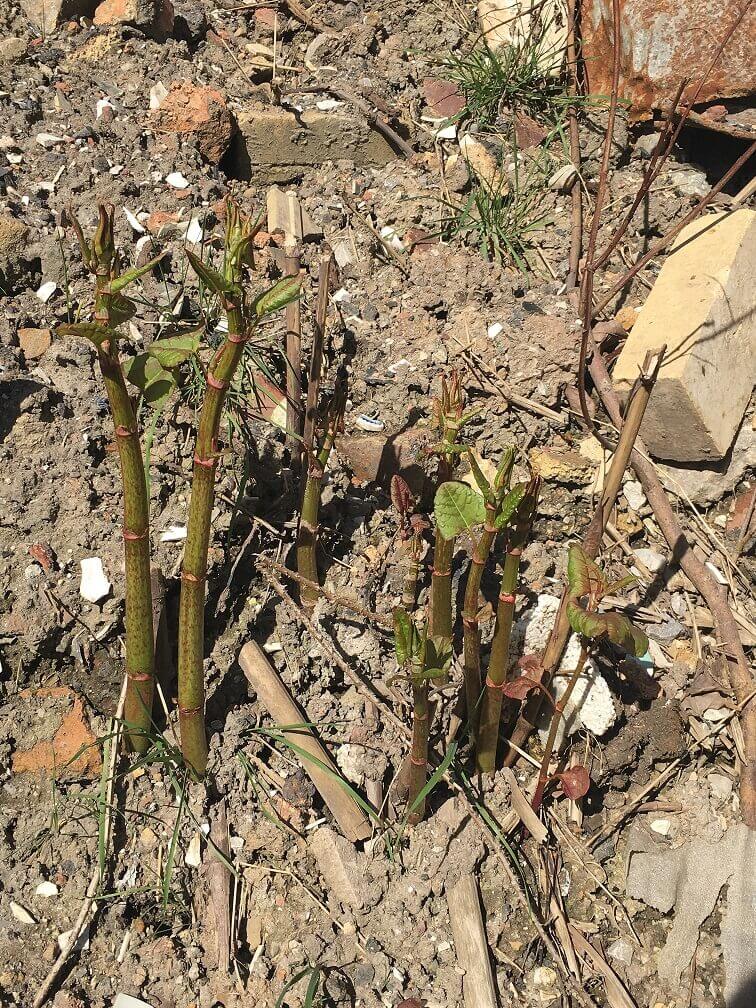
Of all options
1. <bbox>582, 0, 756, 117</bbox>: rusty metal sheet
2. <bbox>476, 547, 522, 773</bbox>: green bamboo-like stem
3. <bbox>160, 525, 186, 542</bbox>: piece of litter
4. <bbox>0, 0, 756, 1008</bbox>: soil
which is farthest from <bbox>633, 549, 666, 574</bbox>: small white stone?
<bbox>582, 0, 756, 117</bbox>: rusty metal sheet

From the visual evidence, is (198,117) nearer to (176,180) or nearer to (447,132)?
(176,180)

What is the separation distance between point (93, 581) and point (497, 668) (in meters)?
1.01

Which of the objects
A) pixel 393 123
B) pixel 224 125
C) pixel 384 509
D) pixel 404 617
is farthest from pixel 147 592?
pixel 393 123

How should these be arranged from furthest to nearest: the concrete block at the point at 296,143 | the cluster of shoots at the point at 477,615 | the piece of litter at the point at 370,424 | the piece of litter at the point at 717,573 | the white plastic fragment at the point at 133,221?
the concrete block at the point at 296,143 < the white plastic fragment at the point at 133,221 < the piece of litter at the point at 370,424 < the piece of litter at the point at 717,573 < the cluster of shoots at the point at 477,615

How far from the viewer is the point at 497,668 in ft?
6.22

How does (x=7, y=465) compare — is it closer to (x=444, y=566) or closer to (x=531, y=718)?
(x=444, y=566)

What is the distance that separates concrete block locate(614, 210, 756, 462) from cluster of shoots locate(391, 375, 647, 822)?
646mm

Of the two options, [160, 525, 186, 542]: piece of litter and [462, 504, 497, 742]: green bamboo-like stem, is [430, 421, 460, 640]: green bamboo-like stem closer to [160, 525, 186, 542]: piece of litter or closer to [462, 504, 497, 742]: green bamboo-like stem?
[462, 504, 497, 742]: green bamboo-like stem

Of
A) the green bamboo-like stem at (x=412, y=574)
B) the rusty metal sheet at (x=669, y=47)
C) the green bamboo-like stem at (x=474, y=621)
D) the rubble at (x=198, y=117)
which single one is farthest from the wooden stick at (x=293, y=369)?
the rusty metal sheet at (x=669, y=47)

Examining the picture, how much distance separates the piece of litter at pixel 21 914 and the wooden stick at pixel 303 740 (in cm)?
66

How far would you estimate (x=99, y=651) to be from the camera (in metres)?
2.14

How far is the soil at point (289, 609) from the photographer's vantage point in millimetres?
1944

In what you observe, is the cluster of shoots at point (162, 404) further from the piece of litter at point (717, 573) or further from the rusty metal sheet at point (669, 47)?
the rusty metal sheet at point (669, 47)

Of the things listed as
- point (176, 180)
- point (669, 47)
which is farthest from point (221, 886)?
point (669, 47)
